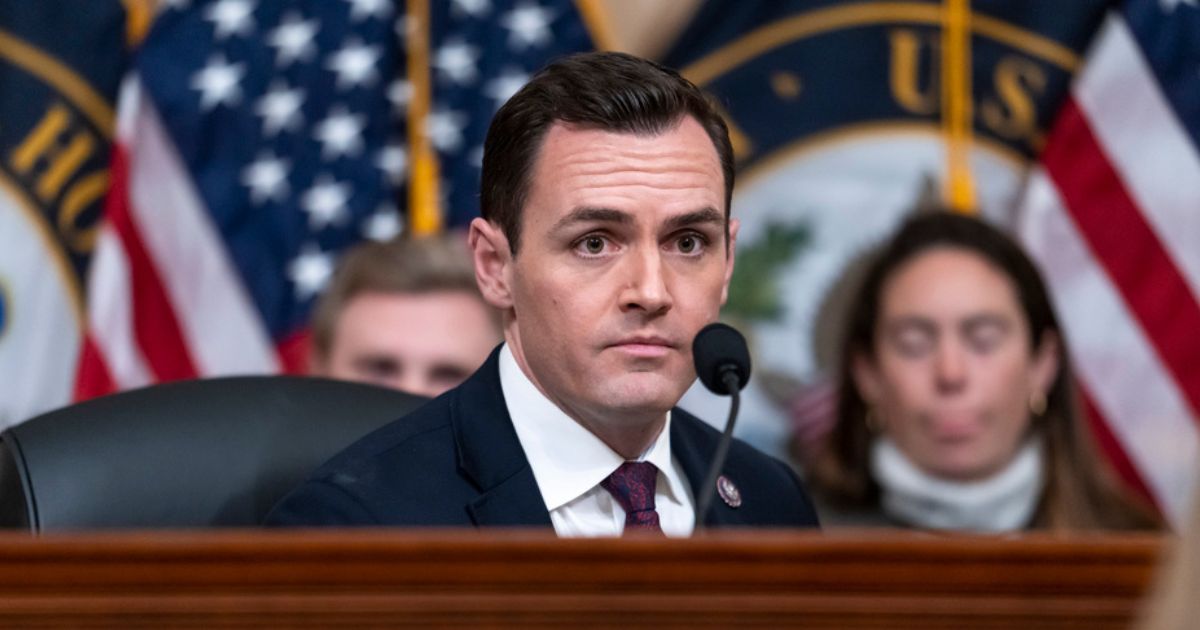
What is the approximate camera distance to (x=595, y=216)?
2074 millimetres

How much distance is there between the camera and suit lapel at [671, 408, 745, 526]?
88.1 inches

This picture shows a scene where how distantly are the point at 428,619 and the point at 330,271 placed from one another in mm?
3114

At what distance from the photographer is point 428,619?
146 cm

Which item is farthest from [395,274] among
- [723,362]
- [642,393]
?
[723,362]

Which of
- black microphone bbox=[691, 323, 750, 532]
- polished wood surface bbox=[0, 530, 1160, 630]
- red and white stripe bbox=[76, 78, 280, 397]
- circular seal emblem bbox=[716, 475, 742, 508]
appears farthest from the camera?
red and white stripe bbox=[76, 78, 280, 397]

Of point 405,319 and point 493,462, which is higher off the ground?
point 405,319

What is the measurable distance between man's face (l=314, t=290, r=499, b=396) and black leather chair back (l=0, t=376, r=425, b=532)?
1.32m

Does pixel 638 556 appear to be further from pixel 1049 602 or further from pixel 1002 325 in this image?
pixel 1002 325

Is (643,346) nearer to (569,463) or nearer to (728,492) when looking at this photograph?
(569,463)

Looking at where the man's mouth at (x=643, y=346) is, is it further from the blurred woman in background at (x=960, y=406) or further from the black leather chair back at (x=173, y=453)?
the blurred woman in background at (x=960, y=406)

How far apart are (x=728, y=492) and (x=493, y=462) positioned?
1.11 feet

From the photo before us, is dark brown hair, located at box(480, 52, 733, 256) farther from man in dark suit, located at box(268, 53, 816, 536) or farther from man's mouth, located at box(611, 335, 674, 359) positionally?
man's mouth, located at box(611, 335, 674, 359)

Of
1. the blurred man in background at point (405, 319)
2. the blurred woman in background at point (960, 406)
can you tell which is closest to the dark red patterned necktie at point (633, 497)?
the blurred man in background at point (405, 319)

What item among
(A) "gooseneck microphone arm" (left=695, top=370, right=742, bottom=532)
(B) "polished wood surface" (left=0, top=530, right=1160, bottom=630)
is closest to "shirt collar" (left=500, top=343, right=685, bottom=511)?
(A) "gooseneck microphone arm" (left=695, top=370, right=742, bottom=532)
